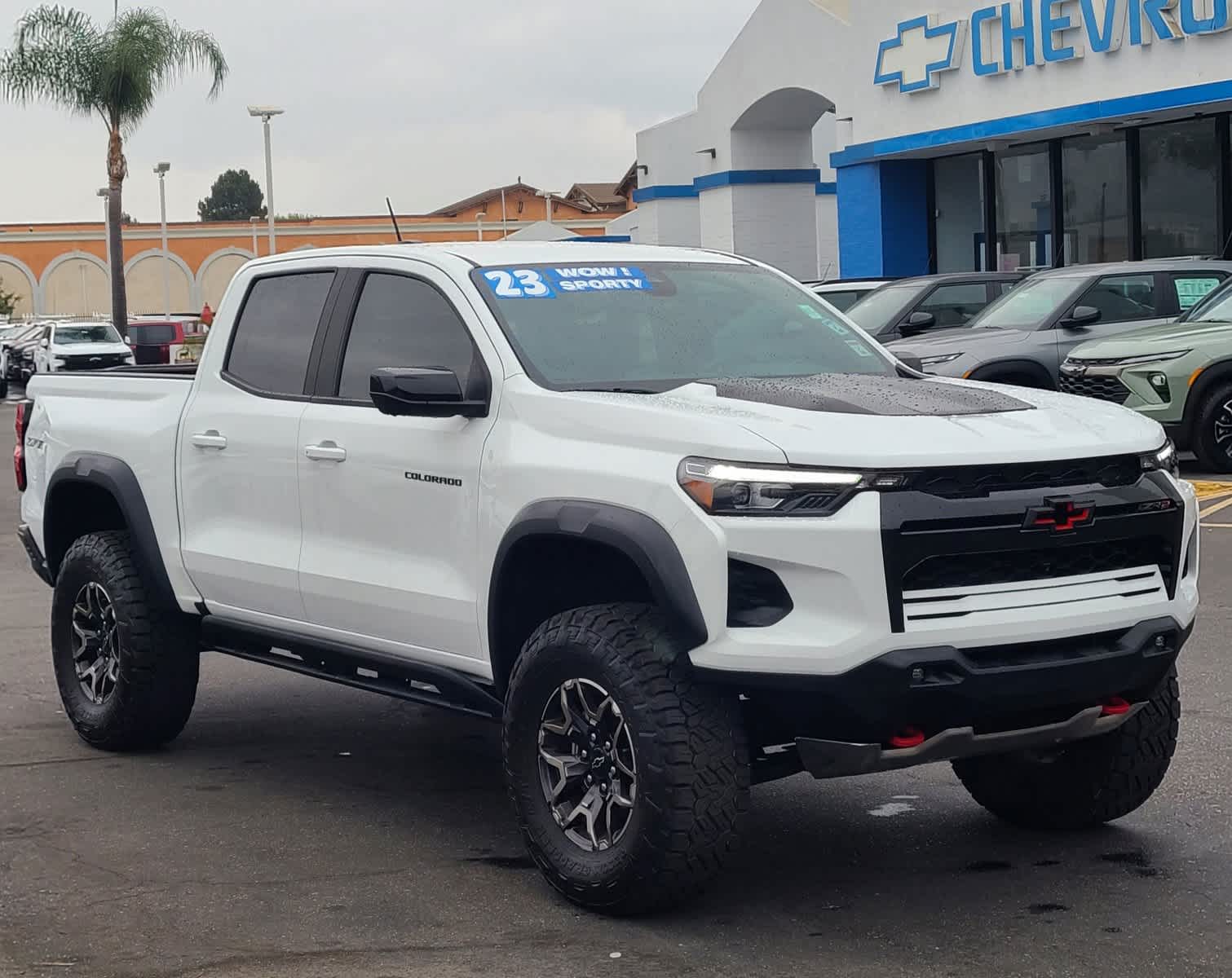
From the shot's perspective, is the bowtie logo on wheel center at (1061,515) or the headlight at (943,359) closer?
the bowtie logo on wheel center at (1061,515)

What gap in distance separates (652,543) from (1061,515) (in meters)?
1.02

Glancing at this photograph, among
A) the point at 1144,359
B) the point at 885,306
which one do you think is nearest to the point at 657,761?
the point at 1144,359

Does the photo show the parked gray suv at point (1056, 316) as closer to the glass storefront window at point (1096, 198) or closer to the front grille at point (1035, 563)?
the glass storefront window at point (1096, 198)

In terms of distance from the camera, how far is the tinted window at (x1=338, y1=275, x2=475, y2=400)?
5.79m

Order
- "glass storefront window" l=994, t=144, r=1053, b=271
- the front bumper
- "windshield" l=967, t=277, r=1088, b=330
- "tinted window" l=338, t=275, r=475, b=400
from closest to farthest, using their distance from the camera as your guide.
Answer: the front bumper, "tinted window" l=338, t=275, r=475, b=400, "windshield" l=967, t=277, r=1088, b=330, "glass storefront window" l=994, t=144, r=1053, b=271

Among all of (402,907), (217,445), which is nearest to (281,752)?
(217,445)

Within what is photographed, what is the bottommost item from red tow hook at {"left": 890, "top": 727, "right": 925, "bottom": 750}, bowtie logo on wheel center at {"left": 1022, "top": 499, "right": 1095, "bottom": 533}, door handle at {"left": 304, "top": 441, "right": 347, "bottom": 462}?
red tow hook at {"left": 890, "top": 727, "right": 925, "bottom": 750}

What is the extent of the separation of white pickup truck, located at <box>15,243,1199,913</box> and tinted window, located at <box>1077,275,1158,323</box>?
11.2 metres

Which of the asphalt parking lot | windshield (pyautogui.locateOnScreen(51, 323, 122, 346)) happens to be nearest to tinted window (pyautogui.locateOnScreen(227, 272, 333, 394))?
the asphalt parking lot

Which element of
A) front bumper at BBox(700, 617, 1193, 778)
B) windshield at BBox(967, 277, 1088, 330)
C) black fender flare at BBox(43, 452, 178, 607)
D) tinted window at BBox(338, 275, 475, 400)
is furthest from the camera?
windshield at BBox(967, 277, 1088, 330)

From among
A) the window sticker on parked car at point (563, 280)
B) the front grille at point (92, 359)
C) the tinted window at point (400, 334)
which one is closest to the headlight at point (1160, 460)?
the window sticker on parked car at point (563, 280)

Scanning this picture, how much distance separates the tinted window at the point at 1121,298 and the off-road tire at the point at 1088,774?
11765 millimetres

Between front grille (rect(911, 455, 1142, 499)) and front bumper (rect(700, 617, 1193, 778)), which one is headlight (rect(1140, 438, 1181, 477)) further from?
front bumper (rect(700, 617, 1193, 778))

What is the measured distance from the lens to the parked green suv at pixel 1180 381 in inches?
592
